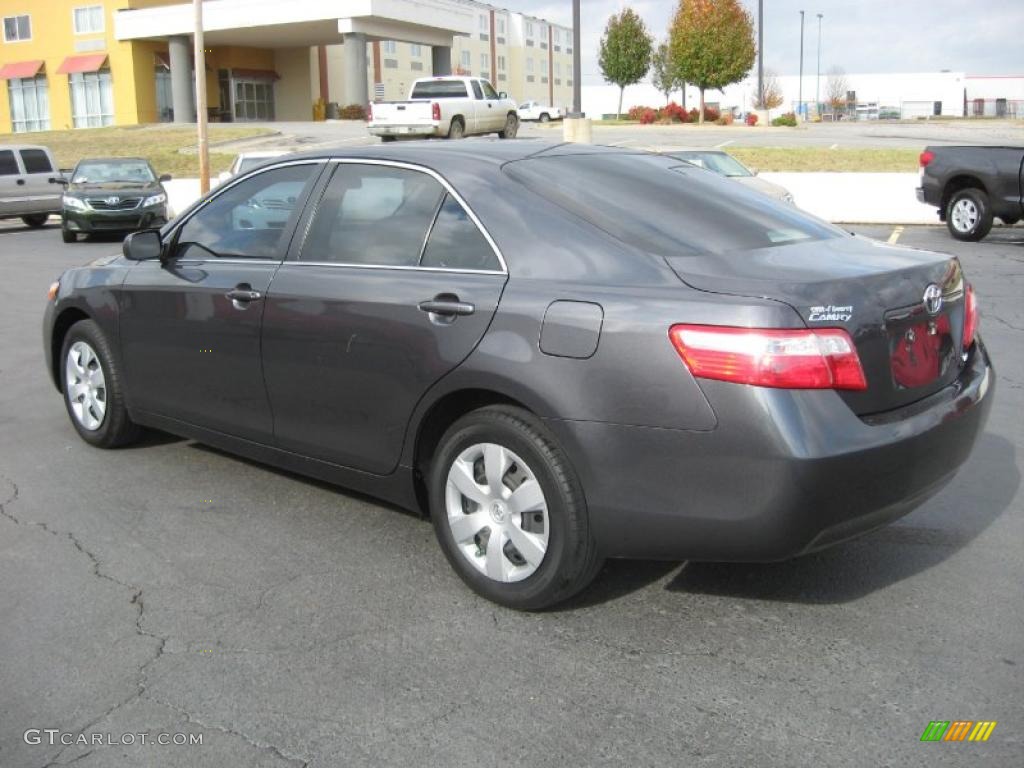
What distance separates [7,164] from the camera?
23.7 meters

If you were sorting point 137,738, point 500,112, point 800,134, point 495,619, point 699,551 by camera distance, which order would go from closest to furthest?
point 137,738, point 699,551, point 495,619, point 500,112, point 800,134

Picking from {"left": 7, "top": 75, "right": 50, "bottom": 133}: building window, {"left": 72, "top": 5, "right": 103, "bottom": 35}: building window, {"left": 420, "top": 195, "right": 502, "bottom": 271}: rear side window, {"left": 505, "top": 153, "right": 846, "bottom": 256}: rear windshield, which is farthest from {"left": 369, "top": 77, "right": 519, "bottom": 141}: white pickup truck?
{"left": 7, "top": 75, "right": 50, "bottom": 133}: building window

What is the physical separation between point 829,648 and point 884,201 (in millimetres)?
19154

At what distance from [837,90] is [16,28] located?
72142 mm

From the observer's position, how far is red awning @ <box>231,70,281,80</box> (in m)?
58.8

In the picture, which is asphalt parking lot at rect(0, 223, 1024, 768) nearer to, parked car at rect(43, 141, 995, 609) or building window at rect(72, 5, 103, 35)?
parked car at rect(43, 141, 995, 609)

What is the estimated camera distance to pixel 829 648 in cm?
370

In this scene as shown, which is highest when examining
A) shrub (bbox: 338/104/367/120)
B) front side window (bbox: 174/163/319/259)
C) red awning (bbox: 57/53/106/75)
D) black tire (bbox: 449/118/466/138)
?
red awning (bbox: 57/53/106/75)

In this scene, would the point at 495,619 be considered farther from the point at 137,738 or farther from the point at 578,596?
the point at 137,738

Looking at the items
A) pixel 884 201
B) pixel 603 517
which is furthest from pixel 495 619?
pixel 884 201

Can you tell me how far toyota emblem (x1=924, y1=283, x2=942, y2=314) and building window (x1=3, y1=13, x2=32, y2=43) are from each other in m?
63.8

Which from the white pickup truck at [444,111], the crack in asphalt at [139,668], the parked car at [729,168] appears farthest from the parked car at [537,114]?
the crack in asphalt at [139,668]

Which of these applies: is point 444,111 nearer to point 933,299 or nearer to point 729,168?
point 729,168

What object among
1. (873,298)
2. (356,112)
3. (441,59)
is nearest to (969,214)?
(873,298)
